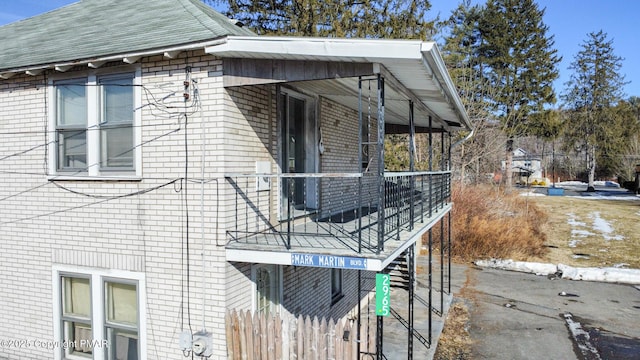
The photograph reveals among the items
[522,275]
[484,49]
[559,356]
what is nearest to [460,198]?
[522,275]

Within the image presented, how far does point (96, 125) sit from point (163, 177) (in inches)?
57.6

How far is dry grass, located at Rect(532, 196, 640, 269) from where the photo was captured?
19.8 metres

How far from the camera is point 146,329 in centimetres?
618

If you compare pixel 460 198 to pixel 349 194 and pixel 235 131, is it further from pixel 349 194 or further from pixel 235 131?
pixel 235 131

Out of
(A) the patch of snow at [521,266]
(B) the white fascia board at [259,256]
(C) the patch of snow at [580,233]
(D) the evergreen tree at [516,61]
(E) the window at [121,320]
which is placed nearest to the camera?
(B) the white fascia board at [259,256]

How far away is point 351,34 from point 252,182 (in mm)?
19868

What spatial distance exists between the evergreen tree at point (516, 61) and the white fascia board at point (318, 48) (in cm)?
3592

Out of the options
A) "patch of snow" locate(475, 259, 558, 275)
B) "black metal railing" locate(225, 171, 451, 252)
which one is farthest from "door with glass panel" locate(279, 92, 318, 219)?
"patch of snow" locate(475, 259, 558, 275)

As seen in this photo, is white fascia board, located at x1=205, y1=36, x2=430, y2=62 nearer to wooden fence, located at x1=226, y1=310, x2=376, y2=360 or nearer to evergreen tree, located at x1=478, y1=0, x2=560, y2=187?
wooden fence, located at x1=226, y1=310, x2=376, y2=360

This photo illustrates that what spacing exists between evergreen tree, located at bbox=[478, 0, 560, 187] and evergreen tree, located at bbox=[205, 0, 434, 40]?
16276 millimetres

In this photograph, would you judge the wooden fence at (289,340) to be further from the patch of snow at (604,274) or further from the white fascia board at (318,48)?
the patch of snow at (604,274)

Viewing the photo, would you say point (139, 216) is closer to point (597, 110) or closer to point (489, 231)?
point (489, 231)

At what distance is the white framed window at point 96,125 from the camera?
20.6 feet

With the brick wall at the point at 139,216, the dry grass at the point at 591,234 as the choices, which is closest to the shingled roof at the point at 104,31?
the brick wall at the point at 139,216
